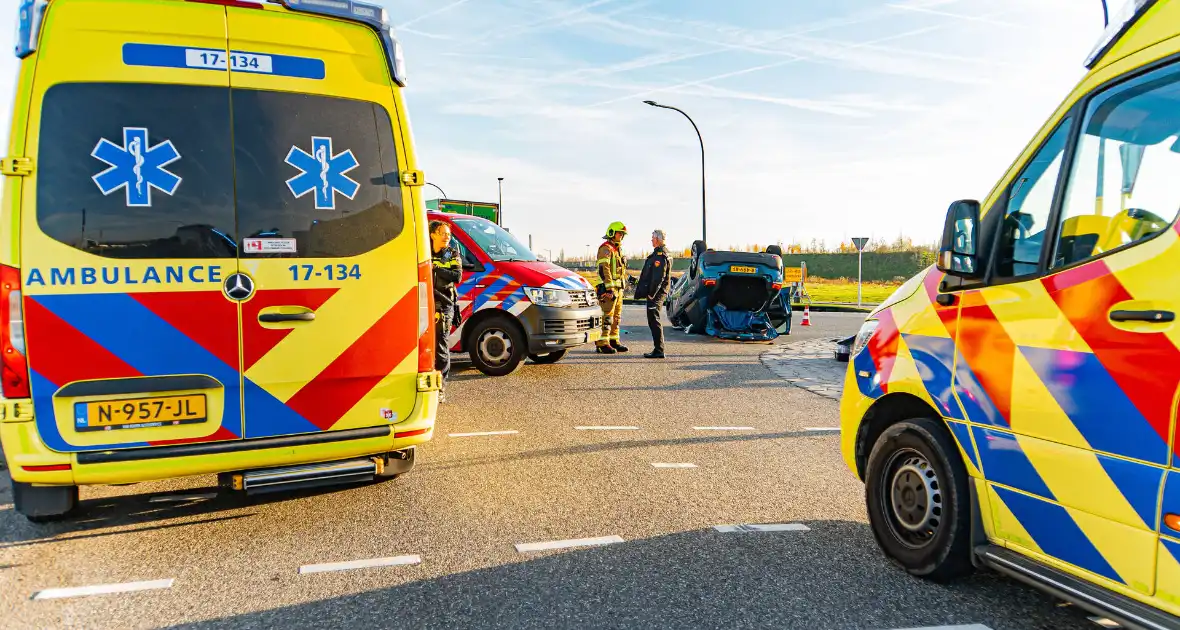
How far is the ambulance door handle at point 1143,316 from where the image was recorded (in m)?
2.29

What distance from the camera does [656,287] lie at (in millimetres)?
11250

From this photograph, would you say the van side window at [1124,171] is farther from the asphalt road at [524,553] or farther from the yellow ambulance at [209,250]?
the yellow ambulance at [209,250]

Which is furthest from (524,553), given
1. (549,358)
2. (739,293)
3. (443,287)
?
(739,293)

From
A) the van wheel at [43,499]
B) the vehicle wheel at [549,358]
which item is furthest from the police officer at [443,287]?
the van wheel at [43,499]

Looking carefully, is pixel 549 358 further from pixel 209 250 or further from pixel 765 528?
pixel 209 250

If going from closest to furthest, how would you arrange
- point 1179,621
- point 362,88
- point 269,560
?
1. point 1179,621
2. point 269,560
3. point 362,88

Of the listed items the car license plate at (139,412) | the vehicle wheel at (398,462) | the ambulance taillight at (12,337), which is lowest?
the vehicle wheel at (398,462)

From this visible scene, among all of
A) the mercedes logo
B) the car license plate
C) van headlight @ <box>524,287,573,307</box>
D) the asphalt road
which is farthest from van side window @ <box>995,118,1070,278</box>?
van headlight @ <box>524,287,573,307</box>

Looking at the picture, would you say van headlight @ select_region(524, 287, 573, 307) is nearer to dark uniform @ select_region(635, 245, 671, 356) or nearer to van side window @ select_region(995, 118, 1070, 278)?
dark uniform @ select_region(635, 245, 671, 356)

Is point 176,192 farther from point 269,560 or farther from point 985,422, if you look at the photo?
point 985,422

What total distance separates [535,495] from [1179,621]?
3.16m

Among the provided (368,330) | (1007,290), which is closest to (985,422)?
(1007,290)

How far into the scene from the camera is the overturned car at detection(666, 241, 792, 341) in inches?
530

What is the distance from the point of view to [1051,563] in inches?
108
